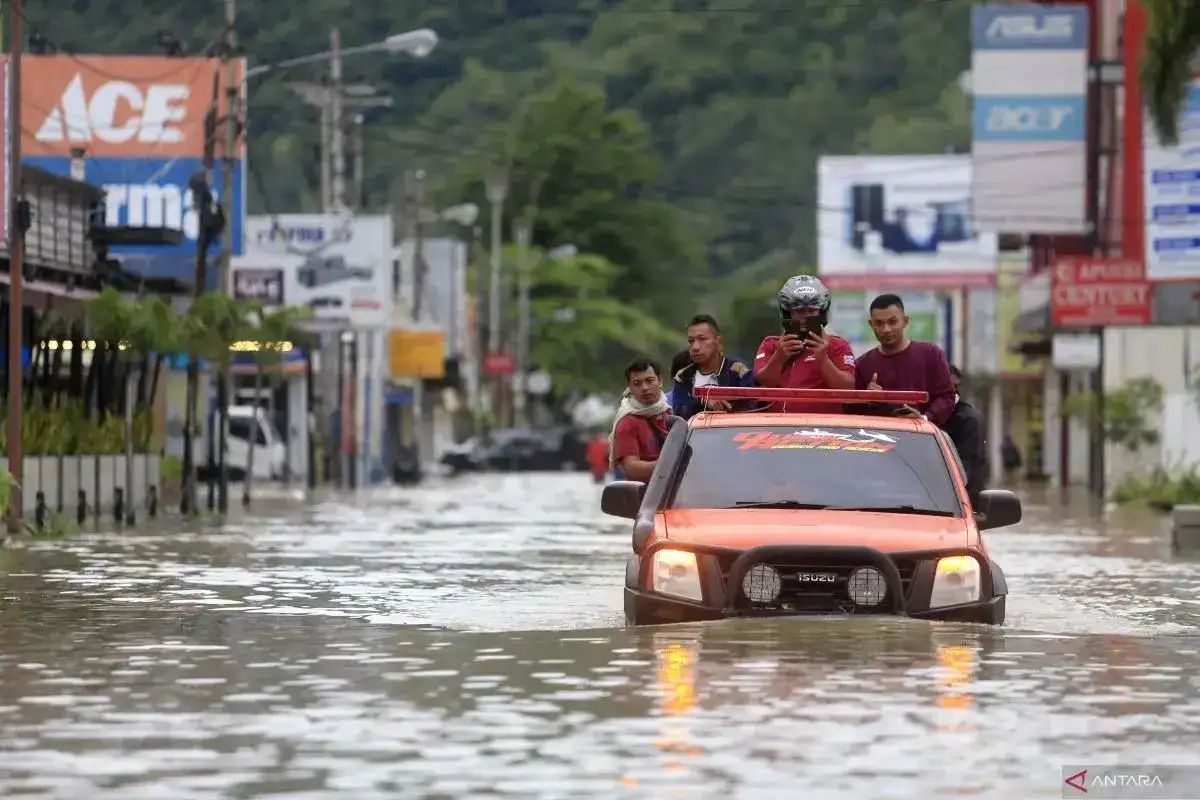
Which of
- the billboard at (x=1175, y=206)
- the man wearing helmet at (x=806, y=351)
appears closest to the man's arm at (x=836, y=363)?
the man wearing helmet at (x=806, y=351)

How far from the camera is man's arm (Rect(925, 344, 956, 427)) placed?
57.7 feet

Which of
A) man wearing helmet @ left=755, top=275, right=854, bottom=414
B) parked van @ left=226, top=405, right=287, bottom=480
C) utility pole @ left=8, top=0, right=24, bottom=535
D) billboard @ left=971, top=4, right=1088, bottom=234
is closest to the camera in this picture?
man wearing helmet @ left=755, top=275, right=854, bottom=414

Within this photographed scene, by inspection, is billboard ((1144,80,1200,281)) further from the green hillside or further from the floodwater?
the green hillside

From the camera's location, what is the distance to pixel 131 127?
54.8 metres

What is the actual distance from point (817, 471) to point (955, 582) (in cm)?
118

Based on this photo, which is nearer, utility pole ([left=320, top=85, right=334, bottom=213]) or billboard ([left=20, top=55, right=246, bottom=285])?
billboard ([left=20, top=55, right=246, bottom=285])

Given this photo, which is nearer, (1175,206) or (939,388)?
(939,388)

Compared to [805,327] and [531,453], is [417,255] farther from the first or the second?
[805,327]

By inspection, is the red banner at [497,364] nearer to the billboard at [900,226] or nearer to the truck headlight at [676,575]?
the billboard at [900,226]

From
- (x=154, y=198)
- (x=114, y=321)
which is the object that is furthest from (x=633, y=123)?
(x=114, y=321)

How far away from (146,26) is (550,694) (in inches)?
2940

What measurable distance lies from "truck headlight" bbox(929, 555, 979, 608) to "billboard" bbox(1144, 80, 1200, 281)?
37.2 m

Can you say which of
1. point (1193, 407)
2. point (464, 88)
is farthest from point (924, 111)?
point (1193, 407)

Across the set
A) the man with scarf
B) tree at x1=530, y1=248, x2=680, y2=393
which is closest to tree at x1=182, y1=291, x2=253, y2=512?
the man with scarf
